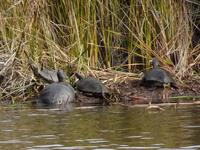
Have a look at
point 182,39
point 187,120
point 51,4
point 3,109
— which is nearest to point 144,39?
point 182,39

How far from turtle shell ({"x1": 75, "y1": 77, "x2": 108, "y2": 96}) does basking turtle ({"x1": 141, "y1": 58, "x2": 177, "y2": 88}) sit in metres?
0.87

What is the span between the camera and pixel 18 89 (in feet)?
35.1

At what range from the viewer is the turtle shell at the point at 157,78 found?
439 inches

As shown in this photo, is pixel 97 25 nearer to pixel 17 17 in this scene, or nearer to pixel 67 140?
pixel 17 17

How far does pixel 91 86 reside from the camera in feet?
34.6

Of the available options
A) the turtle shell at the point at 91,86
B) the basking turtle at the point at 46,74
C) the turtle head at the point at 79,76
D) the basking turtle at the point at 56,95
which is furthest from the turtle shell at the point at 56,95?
the turtle head at the point at 79,76

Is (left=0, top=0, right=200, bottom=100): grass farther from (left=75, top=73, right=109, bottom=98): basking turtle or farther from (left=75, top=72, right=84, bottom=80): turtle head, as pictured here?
(left=75, top=73, right=109, bottom=98): basking turtle

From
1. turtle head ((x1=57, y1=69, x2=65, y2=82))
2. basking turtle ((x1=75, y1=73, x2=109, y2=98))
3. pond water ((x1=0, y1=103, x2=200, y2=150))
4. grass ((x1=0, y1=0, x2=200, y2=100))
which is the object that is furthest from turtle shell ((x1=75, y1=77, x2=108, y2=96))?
pond water ((x1=0, y1=103, x2=200, y2=150))

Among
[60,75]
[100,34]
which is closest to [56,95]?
[60,75]

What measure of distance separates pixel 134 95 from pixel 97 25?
6.40 ft

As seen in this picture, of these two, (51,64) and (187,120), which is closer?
(187,120)

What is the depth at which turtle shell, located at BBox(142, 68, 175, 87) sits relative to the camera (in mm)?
11148

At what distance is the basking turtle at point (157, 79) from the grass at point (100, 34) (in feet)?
1.89

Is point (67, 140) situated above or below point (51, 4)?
below
